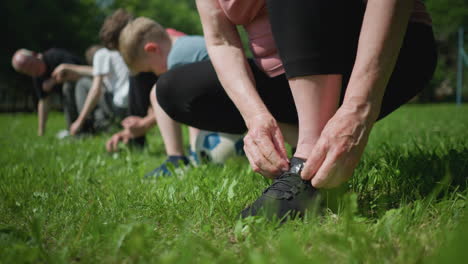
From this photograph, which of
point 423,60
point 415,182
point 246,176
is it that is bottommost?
point 246,176

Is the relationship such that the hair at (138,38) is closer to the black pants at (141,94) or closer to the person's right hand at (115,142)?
the black pants at (141,94)

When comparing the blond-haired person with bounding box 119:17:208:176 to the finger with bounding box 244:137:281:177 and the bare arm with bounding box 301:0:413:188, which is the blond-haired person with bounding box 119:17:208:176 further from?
the bare arm with bounding box 301:0:413:188

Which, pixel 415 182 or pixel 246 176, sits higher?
pixel 415 182

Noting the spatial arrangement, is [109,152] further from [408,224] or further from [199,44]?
[408,224]

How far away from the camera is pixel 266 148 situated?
1121 mm

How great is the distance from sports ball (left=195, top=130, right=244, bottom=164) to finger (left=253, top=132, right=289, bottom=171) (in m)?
1.26

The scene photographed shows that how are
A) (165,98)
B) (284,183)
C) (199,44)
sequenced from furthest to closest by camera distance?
(199,44)
(165,98)
(284,183)

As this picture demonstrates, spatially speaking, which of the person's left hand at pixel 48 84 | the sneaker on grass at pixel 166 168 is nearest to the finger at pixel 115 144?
the sneaker on grass at pixel 166 168

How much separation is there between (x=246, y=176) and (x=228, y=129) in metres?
0.36

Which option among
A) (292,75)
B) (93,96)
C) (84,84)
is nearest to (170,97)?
(292,75)

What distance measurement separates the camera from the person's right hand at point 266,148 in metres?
1.12

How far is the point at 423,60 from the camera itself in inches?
56.1

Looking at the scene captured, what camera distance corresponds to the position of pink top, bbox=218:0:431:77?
4.55ft

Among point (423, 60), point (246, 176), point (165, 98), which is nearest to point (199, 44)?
point (165, 98)
